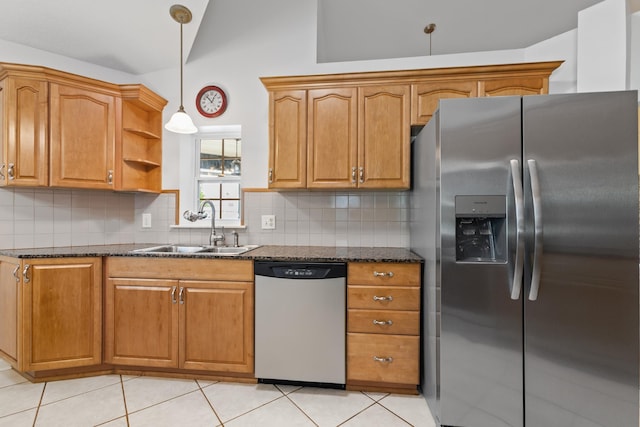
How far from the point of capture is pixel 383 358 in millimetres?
1776

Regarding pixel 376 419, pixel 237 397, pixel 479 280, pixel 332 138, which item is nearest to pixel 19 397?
pixel 237 397

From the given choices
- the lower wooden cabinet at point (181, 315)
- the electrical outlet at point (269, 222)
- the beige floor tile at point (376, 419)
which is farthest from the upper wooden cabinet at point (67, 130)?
the beige floor tile at point (376, 419)

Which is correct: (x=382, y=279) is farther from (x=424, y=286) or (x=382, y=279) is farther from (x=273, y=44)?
(x=273, y=44)

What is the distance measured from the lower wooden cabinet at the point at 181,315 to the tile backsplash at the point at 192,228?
68 cm

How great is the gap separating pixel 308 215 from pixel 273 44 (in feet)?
5.06

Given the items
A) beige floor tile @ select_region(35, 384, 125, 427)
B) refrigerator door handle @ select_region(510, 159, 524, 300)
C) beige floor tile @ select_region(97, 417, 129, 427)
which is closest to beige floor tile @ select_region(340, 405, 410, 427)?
refrigerator door handle @ select_region(510, 159, 524, 300)

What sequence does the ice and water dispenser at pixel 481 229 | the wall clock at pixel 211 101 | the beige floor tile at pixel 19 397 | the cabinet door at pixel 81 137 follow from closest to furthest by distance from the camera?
the ice and water dispenser at pixel 481 229, the beige floor tile at pixel 19 397, the cabinet door at pixel 81 137, the wall clock at pixel 211 101

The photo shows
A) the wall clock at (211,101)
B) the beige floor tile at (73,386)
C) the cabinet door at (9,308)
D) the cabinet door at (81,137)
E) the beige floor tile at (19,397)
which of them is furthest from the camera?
the wall clock at (211,101)

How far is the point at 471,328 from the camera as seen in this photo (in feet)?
4.75

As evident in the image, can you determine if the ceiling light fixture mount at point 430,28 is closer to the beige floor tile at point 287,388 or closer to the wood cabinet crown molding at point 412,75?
the wood cabinet crown molding at point 412,75

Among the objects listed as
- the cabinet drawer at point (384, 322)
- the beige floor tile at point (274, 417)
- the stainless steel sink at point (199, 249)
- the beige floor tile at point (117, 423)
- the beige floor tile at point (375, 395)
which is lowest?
the beige floor tile at point (375, 395)

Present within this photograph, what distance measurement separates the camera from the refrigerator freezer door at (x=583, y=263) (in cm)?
133

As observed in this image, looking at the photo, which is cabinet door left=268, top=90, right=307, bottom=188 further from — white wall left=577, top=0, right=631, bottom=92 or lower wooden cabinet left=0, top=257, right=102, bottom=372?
white wall left=577, top=0, right=631, bottom=92

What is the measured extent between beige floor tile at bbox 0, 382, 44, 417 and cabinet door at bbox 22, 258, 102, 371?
0.12m
